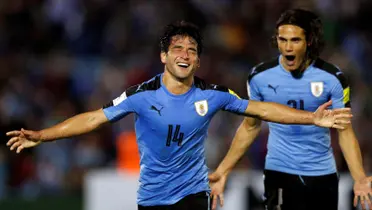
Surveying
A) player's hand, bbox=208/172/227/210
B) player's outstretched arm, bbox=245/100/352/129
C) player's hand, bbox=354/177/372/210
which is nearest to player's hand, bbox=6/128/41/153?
player's outstretched arm, bbox=245/100/352/129

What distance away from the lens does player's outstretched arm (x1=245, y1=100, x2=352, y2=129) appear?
633 centimetres

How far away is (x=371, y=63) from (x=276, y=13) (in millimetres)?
1672

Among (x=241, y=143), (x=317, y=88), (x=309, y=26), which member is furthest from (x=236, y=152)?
(x=309, y=26)

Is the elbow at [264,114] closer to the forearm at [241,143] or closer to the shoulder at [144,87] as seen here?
the shoulder at [144,87]

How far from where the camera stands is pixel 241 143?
754 centimetres

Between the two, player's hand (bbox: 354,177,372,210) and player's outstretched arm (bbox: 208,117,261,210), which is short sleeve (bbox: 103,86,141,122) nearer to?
player's outstretched arm (bbox: 208,117,261,210)

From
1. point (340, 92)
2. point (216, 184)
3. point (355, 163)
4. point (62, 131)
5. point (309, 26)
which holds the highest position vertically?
point (309, 26)

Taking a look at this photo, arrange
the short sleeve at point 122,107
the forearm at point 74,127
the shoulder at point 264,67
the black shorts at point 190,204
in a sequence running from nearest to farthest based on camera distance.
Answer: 1. the forearm at point 74,127
2. the short sleeve at point 122,107
3. the black shorts at point 190,204
4. the shoulder at point 264,67

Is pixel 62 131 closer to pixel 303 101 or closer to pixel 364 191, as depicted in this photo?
pixel 303 101

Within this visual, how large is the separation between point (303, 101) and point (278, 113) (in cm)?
85

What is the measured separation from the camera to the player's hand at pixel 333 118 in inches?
249

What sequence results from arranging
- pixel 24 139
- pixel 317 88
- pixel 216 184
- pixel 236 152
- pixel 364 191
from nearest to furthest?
1. pixel 24 139
2. pixel 364 191
3. pixel 317 88
4. pixel 216 184
5. pixel 236 152

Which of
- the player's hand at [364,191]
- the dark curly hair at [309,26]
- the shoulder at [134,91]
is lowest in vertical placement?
the player's hand at [364,191]

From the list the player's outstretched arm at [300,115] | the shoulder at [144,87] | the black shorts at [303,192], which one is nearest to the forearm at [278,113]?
the player's outstretched arm at [300,115]
